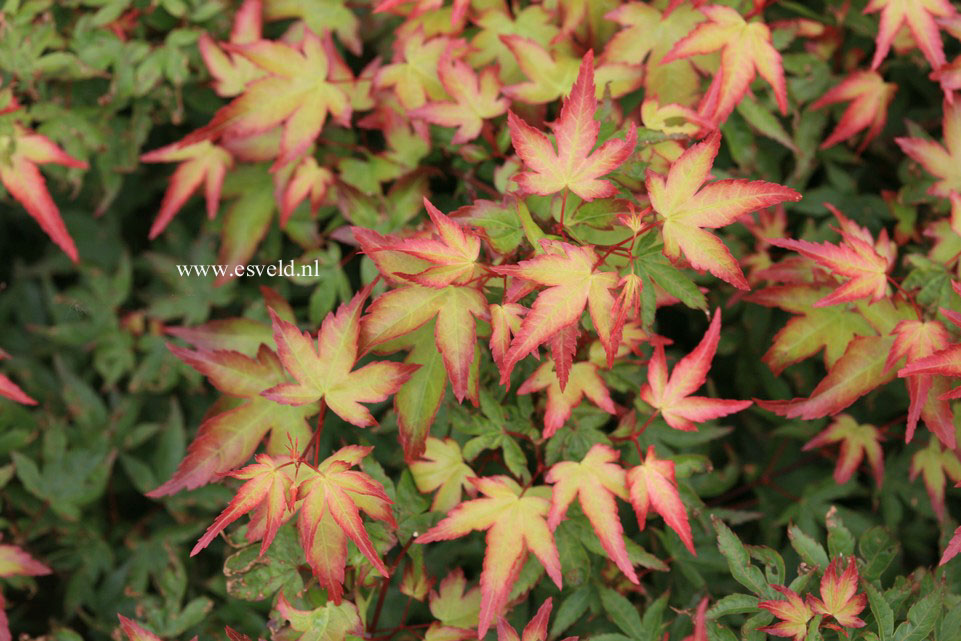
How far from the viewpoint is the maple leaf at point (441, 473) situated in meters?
1.19

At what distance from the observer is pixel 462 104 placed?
132 centimetres

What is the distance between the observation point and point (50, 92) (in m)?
1.57

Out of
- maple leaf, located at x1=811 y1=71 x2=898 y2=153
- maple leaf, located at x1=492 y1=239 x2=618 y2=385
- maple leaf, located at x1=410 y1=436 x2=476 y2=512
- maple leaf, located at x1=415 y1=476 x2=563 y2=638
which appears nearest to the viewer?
maple leaf, located at x1=492 y1=239 x2=618 y2=385

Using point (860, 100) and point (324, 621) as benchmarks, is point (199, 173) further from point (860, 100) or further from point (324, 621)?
point (860, 100)

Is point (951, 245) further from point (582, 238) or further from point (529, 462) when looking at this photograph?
point (529, 462)

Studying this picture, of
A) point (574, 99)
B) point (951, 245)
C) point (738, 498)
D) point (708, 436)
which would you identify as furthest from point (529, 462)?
point (951, 245)

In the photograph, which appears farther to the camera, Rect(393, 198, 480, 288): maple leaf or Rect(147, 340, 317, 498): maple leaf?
Rect(147, 340, 317, 498): maple leaf

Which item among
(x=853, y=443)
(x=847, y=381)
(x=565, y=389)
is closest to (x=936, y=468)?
(x=853, y=443)

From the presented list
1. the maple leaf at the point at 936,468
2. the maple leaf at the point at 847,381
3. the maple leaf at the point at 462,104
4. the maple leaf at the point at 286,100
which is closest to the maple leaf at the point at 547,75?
the maple leaf at the point at 462,104

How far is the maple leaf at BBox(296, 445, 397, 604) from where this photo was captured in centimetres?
99

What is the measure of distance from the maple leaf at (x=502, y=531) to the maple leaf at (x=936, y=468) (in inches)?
27.0

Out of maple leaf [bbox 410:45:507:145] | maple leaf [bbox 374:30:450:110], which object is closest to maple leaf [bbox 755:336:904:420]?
maple leaf [bbox 410:45:507:145]

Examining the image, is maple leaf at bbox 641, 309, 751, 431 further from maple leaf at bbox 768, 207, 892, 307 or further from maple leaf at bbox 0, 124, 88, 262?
maple leaf at bbox 0, 124, 88, 262

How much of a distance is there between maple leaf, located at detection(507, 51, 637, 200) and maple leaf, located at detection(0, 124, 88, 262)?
0.81 m
